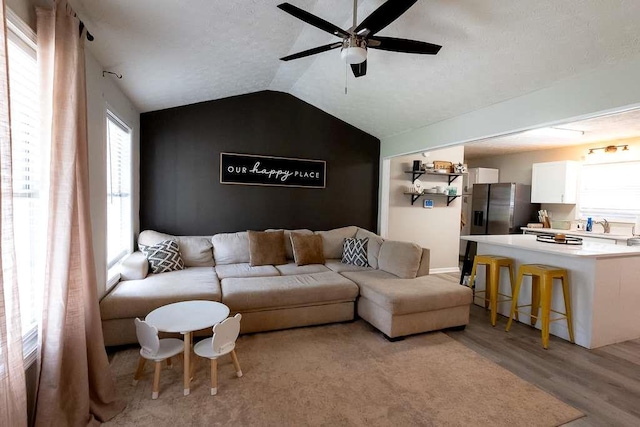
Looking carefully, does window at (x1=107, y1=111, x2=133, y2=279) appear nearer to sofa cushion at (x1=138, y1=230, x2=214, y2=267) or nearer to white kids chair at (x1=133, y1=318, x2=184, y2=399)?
sofa cushion at (x1=138, y1=230, x2=214, y2=267)

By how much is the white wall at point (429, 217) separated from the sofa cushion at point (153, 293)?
10.4ft

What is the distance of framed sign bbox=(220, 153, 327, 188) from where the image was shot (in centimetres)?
438

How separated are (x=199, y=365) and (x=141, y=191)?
8.35 ft

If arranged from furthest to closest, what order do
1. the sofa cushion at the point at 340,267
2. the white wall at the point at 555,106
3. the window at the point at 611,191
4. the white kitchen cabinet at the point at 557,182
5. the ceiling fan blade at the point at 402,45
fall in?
1. the white kitchen cabinet at the point at 557,182
2. the window at the point at 611,191
3. the sofa cushion at the point at 340,267
4. the white wall at the point at 555,106
5. the ceiling fan blade at the point at 402,45

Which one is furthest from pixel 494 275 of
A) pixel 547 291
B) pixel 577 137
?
pixel 577 137

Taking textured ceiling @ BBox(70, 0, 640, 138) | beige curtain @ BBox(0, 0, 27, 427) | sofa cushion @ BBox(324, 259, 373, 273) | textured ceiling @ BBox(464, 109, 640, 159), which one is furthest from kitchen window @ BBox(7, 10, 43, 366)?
textured ceiling @ BBox(464, 109, 640, 159)

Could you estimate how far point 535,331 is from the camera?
332cm

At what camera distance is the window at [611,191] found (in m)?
4.79

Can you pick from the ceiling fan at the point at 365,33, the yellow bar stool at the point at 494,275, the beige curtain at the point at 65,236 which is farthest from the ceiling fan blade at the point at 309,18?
the yellow bar stool at the point at 494,275

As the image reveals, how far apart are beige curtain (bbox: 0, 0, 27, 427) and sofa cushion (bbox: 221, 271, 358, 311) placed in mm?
1675

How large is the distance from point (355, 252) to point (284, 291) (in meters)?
1.36

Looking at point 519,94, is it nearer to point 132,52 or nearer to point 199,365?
point 132,52

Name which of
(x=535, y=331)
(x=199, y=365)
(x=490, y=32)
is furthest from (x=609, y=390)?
(x=199, y=365)

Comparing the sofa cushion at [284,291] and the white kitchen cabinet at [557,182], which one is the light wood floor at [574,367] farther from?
the white kitchen cabinet at [557,182]
